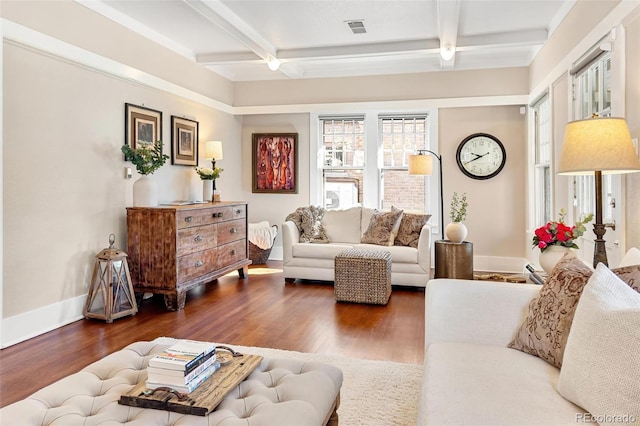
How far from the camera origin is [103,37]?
13.6ft

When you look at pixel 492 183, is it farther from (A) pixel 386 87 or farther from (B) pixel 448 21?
(B) pixel 448 21

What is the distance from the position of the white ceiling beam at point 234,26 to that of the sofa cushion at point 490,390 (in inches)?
140

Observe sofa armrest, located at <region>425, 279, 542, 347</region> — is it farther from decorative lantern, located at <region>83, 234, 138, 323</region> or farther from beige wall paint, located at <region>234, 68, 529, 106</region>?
beige wall paint, located at <region>234, 68, 529, 106</region>

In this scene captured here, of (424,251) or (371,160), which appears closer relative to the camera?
(424,251)

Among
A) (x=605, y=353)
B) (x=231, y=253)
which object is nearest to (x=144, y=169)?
(x=231, y=253)

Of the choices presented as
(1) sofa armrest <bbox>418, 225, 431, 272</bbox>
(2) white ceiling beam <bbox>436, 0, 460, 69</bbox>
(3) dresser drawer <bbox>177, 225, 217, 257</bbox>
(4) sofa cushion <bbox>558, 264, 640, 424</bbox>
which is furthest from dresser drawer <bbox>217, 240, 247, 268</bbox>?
(4) sofa cushion <bbox>558, 264, 640, 424</bbox>

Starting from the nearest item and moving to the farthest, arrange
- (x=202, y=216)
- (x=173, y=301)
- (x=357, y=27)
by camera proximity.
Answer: (x=173, y=301) → (x=202, y=216) → (x=357, y=27)

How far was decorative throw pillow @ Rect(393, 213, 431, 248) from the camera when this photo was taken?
203 inches

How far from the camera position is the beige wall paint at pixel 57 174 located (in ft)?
10.8

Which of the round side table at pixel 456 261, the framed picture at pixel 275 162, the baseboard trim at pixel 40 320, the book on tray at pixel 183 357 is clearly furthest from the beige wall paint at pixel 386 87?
the book on tray at pixel 183 357

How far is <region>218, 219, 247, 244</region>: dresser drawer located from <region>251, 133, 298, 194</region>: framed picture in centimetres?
140

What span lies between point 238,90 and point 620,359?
21.2ft

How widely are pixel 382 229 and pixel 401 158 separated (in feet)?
5.45

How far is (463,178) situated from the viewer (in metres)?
6.20
